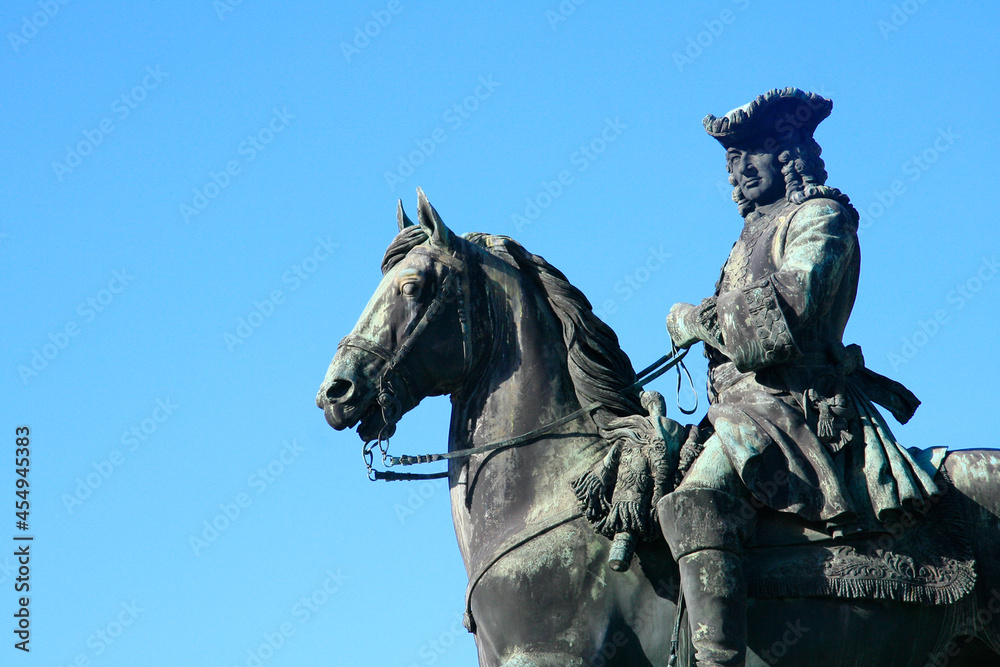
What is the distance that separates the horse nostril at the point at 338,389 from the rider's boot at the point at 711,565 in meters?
2.06

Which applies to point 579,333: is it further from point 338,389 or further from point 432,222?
point 338,389

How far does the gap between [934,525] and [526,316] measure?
277 centimetres

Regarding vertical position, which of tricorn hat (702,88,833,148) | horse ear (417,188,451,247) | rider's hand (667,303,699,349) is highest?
tricorn hat (702,88,833,148)

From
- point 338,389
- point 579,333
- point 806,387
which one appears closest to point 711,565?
point 806,387

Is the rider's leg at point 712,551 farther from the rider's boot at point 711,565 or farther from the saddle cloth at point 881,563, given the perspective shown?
the saddle cloth at point 881,563

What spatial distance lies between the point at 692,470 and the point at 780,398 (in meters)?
0.79

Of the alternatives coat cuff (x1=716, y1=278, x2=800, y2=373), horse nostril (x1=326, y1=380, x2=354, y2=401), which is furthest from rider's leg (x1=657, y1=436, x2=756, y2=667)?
horse nostril (x1=326, y1=380, x2=354, y2=401)

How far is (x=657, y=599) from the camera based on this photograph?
795cm

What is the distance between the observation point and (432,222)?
28.3 feet

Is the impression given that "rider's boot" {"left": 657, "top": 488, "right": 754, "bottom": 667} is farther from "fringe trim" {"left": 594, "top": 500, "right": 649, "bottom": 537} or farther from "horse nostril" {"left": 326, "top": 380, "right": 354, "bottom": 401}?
"horse nostril" {"left": 326, "top": 380, "right": 354, "bottom": 401}

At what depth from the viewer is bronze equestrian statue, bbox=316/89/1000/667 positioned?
780 centimetres

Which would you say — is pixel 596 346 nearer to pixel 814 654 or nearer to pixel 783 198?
pixel 783 198

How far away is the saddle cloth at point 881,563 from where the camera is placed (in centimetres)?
779

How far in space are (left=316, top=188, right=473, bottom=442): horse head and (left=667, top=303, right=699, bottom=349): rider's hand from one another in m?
1.36
